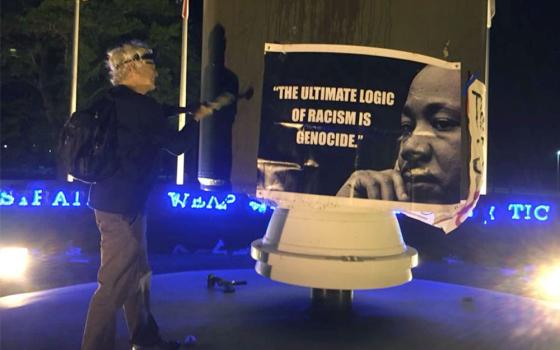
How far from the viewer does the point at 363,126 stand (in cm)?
405

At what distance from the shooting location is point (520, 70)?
30.5 m

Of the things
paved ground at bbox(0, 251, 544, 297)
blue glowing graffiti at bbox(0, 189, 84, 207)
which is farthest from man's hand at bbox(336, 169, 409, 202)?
blue glowing graffiti at bbox(0, 189, 84, 207)

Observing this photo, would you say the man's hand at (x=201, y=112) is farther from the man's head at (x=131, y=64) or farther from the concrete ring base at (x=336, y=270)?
the concrete ring base at (x=336, y=270)

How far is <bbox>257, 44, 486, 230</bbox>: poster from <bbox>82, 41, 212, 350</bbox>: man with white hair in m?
0.79

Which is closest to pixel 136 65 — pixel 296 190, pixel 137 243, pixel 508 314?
pixel 137 243

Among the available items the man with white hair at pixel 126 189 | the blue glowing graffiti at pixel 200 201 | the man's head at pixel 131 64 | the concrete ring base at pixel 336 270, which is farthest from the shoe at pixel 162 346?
the blue glowing graffiti at pixel 200 201

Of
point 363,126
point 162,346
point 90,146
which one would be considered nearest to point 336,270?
point 363,126

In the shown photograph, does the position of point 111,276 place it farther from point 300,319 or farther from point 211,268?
point 211,268

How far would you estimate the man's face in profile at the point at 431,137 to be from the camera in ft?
13.6

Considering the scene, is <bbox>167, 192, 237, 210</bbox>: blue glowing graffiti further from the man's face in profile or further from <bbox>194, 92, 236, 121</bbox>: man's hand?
the man's face in profile

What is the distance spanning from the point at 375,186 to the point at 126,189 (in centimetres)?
162

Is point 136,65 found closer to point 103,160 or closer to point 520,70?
point 103,160

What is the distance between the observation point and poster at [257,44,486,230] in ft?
13.4

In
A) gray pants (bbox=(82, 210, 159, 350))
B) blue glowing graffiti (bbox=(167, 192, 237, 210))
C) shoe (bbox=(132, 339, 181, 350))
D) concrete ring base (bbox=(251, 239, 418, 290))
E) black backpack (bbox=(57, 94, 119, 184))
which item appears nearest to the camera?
black backpack (bbox=(57, 94, 119, 184))
